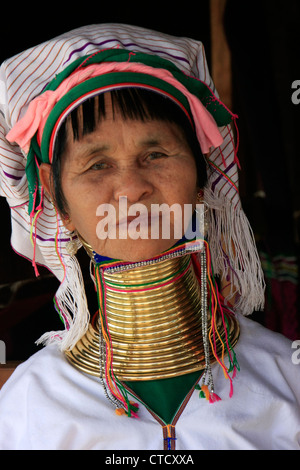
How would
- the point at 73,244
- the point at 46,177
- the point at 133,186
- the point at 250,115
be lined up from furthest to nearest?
1. the point at 250,115
2. the point at 73,244
3. the point at 46,177
4. the point at 133,186

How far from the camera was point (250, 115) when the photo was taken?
96.0 inches

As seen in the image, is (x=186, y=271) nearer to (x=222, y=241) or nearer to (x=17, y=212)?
(x=222, y=241)

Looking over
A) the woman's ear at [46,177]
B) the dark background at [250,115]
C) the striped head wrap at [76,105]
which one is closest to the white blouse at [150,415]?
the striped head wrap at [76,105]

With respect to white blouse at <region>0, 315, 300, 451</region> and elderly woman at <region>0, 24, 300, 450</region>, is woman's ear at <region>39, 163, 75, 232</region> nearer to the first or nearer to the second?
elderly woman at <region>0, 24, 300, 450</region>

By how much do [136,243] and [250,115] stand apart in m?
1.23

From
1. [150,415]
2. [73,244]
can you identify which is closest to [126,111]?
[73,244]

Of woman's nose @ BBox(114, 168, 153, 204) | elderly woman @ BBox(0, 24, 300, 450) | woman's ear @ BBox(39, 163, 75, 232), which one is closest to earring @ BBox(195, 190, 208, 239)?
elderly woman @ BBox(0, 24, 300, 450)

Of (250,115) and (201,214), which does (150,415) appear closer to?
(201,214)

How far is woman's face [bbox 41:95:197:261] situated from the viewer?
4.72ft

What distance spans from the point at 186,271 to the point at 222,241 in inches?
8.4

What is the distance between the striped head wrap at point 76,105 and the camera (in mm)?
1468

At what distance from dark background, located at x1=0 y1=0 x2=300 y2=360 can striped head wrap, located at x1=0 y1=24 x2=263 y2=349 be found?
764 millimetres

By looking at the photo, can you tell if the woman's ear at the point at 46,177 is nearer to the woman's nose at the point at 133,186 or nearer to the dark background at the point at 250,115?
the woman's nose at the point at 133,186
